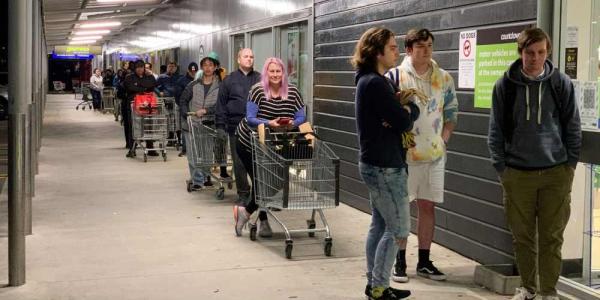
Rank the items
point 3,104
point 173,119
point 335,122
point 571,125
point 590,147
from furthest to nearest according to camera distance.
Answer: point 3,104 → point 173,119 → point 335,122 → point 590,147 → point 571,125

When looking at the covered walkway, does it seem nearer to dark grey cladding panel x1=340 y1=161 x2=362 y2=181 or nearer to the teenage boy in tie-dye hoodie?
dark grey cladding panel x1=340 y1=161 x2=362 y2=181

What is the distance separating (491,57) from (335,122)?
150 inches

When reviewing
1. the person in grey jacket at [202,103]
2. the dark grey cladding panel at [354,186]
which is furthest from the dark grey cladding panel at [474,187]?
the person in grey jacket at [202,103]

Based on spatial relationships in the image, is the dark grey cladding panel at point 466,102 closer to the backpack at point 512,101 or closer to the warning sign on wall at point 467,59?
the warning sign on wall at point 467,59

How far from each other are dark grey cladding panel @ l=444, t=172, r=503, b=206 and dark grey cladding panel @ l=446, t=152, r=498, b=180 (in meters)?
0.05

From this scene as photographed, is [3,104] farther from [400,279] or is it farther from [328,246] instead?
[400,279]

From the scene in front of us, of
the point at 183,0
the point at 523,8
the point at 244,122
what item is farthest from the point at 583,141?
the point at 183,0

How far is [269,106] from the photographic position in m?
8.00

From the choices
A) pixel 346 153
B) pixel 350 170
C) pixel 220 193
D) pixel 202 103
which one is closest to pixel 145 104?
pixel 202 103

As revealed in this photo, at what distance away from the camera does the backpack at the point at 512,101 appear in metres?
5.44

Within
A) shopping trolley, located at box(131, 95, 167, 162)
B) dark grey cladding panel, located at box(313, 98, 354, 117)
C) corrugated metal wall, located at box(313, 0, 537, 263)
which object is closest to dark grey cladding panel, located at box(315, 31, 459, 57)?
corrugated metal wall, located at box(313, 0, 537, 263)

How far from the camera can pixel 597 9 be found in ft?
19.3

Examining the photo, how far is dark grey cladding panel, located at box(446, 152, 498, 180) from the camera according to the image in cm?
698

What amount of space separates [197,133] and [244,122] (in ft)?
9.48
